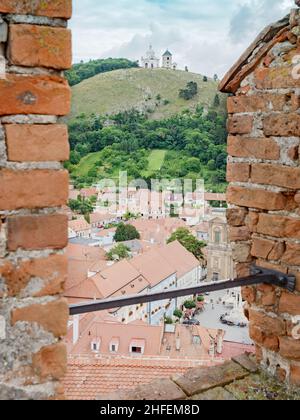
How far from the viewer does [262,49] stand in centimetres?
246

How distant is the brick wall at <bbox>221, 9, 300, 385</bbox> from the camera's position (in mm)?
2350

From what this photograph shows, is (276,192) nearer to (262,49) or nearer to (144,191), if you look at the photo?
(262,49)

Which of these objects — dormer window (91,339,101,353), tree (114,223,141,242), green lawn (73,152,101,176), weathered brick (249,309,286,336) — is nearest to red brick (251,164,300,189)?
weathered brick (249,309,286,336)

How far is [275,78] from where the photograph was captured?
7.89 ft

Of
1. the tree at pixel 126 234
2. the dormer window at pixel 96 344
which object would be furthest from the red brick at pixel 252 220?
the tree at pixel 126 234

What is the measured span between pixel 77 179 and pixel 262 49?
118 ft

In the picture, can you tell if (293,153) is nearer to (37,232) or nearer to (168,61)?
(37,232)

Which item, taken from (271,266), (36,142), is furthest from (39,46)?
(271,266)

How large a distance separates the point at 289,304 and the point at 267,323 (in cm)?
16

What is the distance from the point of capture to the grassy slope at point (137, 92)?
204 feet

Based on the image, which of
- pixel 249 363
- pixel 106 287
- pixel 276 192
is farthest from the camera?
pixel 106 287

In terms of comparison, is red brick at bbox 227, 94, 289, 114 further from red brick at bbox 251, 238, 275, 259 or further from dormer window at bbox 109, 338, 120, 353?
dormer window at bbox 109, 338, 120, 353

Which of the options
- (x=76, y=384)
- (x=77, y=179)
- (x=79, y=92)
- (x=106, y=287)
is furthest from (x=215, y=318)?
(x=79, y=92)

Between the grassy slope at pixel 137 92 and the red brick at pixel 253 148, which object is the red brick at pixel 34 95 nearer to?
the red brick at pixel 253 148
